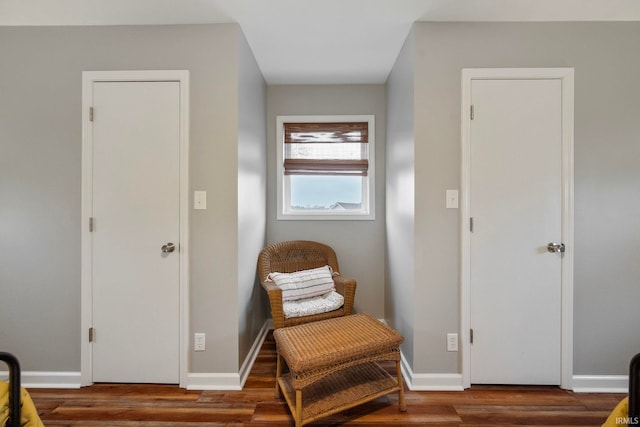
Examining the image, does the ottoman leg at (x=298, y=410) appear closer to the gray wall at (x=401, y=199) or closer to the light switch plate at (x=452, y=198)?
the gray wall at (x=401, y=199)

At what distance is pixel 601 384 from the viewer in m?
1.95

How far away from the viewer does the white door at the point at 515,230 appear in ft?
6.31

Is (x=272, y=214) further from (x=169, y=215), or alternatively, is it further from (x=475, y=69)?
(x=475, y=69)

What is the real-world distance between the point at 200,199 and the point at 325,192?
141 cm

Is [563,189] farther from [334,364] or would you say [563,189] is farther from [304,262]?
[304,262]

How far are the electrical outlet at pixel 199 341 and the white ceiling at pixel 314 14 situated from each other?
2.09m

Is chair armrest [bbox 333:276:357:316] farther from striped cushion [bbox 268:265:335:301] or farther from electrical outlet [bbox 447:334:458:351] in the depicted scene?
electrical outlet [bbox 447:334:458:351]

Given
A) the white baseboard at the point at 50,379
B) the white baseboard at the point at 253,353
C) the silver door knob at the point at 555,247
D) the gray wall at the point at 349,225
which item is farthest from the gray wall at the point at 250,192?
the silver door knob at the point at 555,247

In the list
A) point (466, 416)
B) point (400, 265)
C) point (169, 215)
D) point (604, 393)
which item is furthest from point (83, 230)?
point (604, 393)

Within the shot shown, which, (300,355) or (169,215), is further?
(169,215)

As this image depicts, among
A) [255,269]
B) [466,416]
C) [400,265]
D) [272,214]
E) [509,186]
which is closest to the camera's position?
[466,416]

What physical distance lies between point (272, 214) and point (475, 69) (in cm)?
207

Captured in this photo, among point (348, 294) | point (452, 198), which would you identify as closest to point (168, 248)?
point (348, 294)

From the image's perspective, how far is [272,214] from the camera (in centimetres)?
298
